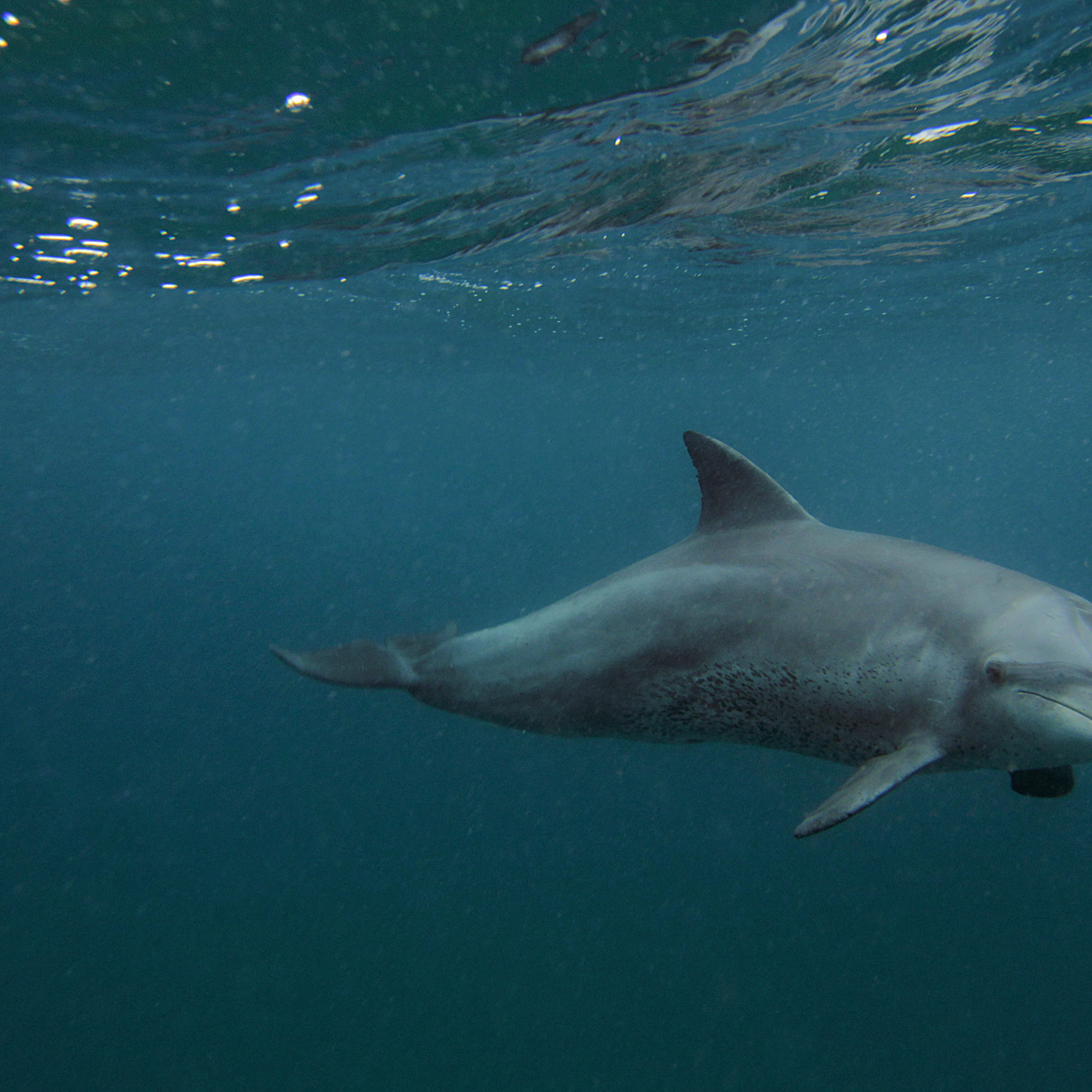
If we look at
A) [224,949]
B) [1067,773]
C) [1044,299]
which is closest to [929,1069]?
[1067,773]

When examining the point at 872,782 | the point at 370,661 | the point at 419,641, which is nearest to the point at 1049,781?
the point at 872,782

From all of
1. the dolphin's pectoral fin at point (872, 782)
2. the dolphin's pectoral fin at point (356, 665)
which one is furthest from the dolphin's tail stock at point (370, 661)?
the dolphin's pectoral fin at point (872, 782)

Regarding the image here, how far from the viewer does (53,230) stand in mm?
14117

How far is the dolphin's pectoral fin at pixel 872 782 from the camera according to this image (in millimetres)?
3661

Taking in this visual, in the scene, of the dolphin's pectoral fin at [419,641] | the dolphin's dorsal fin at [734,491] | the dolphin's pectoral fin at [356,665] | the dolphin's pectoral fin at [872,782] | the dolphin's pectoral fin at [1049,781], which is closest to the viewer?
the dolphin's pectoral fin at [872,782]

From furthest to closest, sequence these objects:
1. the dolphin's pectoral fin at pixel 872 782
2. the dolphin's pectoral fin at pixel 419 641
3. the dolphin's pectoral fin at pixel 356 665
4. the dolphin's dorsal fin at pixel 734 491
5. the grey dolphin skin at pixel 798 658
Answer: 1. the dolphin's pectoral fin at pixel 419 641
2. the dolphin's pectoral fin at pixel 356 665
3. the dolphin's dorsal fin at pixel 734 491
4. the grey dolphin skin at pixel 798 658
5. the dolphin's pectoral fin at pixel 872 782

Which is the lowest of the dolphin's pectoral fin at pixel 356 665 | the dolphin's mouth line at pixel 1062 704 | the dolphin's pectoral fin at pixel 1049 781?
the dolphin's pectoral fin at pixel 1049 781

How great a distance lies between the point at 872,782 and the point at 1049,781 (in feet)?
4.85

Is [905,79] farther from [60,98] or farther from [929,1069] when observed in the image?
[929,1069]

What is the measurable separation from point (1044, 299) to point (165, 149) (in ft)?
96.8

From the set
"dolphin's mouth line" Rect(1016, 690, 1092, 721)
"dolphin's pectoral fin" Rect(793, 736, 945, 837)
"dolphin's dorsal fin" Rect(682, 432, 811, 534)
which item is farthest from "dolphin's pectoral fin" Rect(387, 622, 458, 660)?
"dolphin's mouth line" Rect(1016, 690, 1092, 721)

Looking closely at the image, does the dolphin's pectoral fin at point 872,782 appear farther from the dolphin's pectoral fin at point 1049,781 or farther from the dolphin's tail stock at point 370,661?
the dolphin's tail stock at point 370,661

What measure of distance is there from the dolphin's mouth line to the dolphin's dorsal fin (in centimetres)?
213

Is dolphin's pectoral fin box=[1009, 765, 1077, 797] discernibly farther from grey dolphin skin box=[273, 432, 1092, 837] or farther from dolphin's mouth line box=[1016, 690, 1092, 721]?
dolphin's mouth line box=[1016, 690, 1092, 721]
